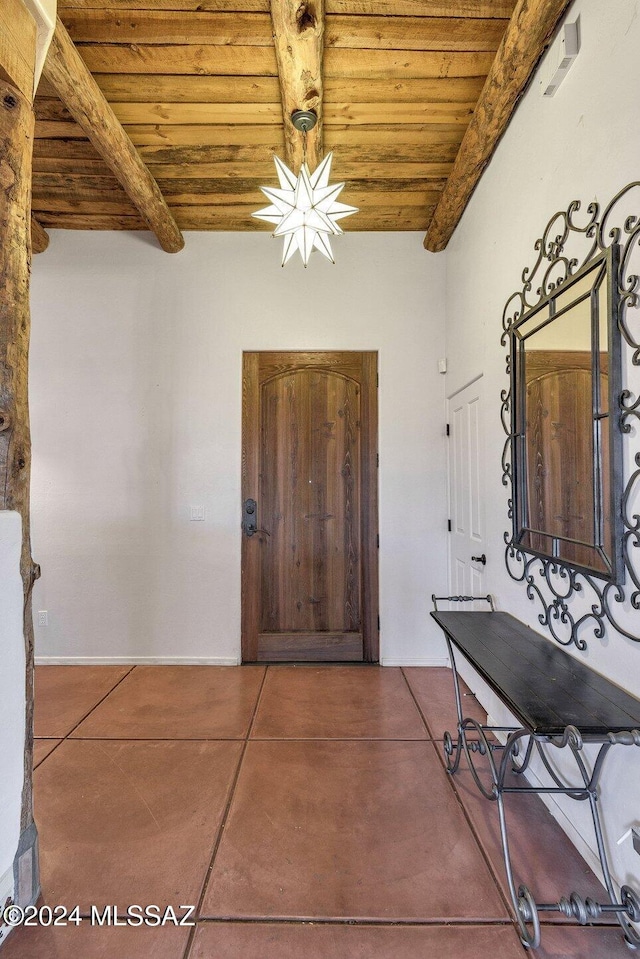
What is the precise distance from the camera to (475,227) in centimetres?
271

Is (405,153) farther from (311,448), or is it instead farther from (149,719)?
(149,719)

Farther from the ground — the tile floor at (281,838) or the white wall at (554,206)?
the white wall at (554,206)

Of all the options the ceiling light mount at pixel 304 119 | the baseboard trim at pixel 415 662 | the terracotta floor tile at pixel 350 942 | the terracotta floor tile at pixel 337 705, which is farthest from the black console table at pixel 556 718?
the ceiling light mount at pixel 304 119

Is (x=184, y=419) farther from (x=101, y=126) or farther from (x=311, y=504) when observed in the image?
(x=101, y=126)

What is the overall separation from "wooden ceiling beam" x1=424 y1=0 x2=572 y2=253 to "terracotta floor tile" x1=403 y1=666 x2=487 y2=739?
3.11m

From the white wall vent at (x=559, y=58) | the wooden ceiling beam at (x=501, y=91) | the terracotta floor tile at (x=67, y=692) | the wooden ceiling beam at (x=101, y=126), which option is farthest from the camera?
the terracotta floor tile at (x=67, y=692)

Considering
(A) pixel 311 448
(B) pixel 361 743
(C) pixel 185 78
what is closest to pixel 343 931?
(B) pixel 361 743

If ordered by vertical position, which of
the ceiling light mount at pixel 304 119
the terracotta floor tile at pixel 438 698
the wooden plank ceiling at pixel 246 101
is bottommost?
the terracotta floor tile at pixel 438 698

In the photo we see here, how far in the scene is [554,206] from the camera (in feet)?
5.74

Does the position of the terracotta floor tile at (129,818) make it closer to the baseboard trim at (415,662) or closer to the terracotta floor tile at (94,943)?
the terracotta floor tile at (94,943)

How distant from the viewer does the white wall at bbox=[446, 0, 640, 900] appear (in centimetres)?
132

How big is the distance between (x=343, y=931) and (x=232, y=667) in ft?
6.73

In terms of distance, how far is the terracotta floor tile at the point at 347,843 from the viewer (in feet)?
4.58

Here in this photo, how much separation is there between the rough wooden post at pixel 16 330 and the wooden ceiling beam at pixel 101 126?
2.41ft
